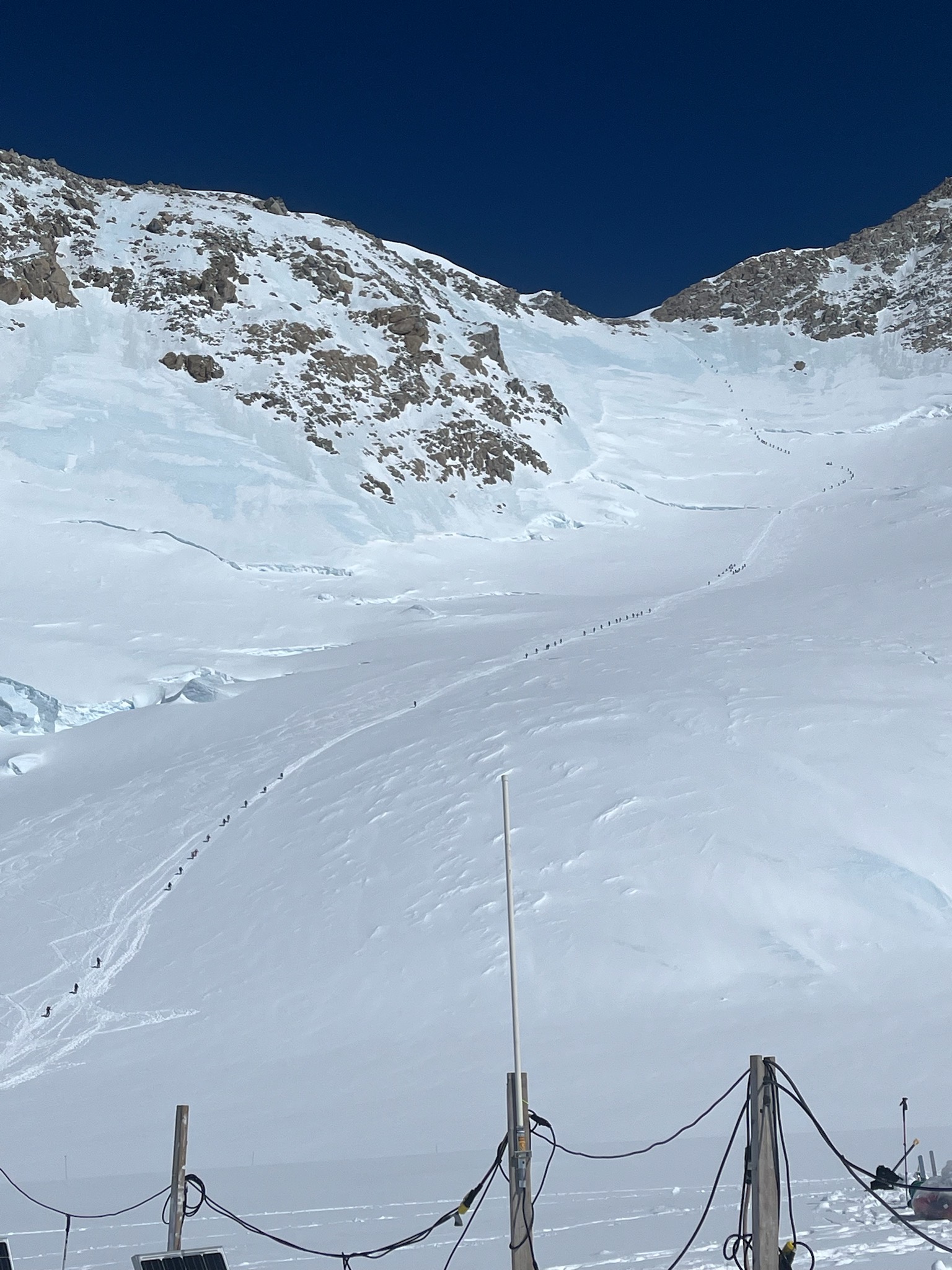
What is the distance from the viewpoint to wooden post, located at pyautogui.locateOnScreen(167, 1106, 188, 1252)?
311 inches

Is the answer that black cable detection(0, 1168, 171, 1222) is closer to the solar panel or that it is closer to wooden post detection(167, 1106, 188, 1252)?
wooden post detection(167, 1106, 188, 1252)

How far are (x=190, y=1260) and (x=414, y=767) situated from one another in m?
16.8

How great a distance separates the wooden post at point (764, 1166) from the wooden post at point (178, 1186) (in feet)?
12.2

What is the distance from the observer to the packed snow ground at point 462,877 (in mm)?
13039

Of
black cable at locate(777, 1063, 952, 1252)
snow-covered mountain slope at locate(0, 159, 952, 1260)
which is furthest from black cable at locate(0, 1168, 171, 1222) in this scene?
black cable at locate(777, 1063, 952, 1252)

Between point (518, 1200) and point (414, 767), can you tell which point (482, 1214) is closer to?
point (518, 1200)

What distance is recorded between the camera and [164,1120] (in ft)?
44.2

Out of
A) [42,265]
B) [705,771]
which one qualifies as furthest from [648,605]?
[42,265]

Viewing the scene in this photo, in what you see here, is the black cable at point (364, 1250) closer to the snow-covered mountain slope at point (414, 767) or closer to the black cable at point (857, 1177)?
the black cable at point (857, 1177)

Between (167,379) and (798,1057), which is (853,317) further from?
(798,1057)

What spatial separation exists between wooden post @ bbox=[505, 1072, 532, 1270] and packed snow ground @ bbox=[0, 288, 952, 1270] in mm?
1157

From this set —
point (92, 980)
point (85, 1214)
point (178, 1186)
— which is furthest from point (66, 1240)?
point (92, 980)

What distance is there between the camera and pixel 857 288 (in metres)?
103

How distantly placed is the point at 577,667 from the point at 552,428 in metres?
41.6
